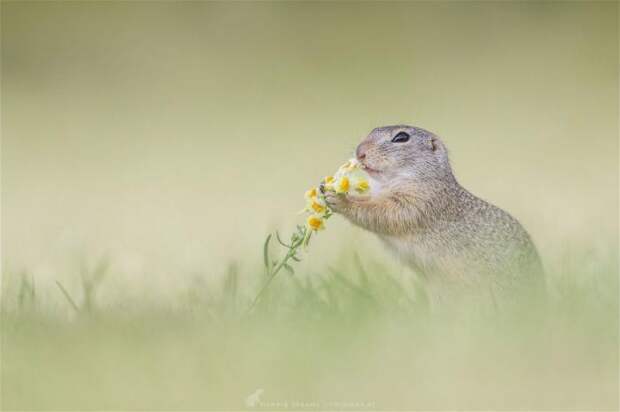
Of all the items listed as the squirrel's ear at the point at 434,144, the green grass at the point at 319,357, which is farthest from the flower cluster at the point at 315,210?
the squirrel's ear at the point at 434,144

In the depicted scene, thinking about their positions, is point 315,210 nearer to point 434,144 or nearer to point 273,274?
point 273,274

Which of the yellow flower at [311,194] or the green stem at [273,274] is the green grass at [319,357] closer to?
the green stem at [273,274]

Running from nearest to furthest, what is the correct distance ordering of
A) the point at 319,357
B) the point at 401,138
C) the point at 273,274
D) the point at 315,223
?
the point at 319,357, the point at 273,274, the point at 315,223, the point at 401,138

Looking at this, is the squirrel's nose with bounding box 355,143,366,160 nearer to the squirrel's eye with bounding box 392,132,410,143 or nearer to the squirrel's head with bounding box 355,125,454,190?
the squirrel's head with bounding box 355,125,454,190

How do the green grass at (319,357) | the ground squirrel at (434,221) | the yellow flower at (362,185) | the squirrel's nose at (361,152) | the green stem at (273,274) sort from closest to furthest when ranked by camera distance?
the green grass at (319,357) → the green stem at (273,274) → the ground squirrel at (434,221) → the yellow flower at (362,185) → the squirrel's nose at (361,152)

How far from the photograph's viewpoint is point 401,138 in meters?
3.51

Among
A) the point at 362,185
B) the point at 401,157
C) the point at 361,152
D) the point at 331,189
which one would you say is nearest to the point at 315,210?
the point at 331,189

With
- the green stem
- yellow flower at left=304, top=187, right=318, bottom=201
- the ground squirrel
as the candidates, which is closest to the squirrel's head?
the ground squirrel

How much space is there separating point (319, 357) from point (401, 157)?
1.41m

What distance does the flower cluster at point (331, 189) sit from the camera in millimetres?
2871


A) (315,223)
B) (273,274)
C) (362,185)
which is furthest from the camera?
(362,185)

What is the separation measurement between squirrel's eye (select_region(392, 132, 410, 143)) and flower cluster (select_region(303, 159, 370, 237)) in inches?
5.8

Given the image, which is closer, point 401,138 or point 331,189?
point 331,189

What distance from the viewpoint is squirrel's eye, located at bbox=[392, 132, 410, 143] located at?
3.50 meters
